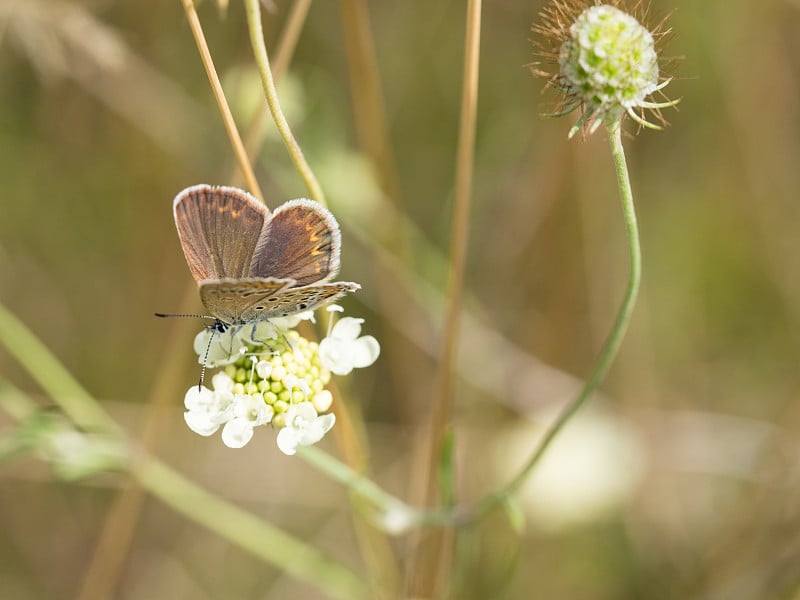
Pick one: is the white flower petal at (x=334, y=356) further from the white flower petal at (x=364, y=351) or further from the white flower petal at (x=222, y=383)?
the white flower petal at (x=222, y=383)

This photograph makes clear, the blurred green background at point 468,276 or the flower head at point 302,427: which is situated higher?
the blurred green background at point 468,276

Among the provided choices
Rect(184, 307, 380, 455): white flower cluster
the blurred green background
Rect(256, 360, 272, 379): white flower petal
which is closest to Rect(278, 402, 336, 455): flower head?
Rect(184, 307, 380, 455): white flower cluster

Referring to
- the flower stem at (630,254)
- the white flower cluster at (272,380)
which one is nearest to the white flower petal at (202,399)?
the white flower cluster at (272,380)

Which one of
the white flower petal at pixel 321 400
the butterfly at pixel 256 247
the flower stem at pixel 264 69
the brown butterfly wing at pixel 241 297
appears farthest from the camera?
the white flower petal at pixel 321 400

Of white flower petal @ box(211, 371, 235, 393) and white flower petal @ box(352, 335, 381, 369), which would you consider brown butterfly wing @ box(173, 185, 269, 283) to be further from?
white flower petal @ box(352, 335, 381, 369)

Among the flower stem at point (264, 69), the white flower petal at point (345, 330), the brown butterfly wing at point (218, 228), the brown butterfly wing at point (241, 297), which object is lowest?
the brown butterfly wing at point (241, 297)

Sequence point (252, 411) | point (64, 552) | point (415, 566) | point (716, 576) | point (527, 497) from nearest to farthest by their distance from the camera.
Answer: point (252, 411)
point (415, 566)
point (716, 576)
point (527, 497)
point (64, 552)

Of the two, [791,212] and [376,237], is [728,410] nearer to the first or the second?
[791,212]

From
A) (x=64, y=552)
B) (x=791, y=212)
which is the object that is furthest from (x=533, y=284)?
(x=64, y=552)
